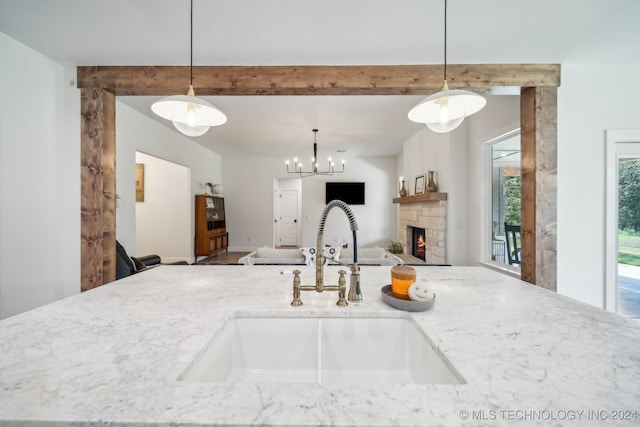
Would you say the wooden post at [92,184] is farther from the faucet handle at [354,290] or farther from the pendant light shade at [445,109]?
the pendant light shade at [445,109]

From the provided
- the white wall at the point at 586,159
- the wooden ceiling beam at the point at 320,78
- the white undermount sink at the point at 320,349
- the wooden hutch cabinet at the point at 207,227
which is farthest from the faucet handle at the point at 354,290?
the wooden hutch cabinet at the point at 207,227

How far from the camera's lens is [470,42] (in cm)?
207

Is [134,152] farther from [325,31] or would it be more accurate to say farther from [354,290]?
[354,290]

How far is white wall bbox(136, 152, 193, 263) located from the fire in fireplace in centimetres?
455

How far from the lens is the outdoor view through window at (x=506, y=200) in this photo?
118 inches

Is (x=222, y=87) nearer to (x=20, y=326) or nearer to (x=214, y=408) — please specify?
(x=20, y=326)

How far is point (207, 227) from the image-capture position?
5598 millimetres

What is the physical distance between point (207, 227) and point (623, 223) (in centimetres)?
609

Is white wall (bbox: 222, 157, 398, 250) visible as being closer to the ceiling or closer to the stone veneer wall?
the stone veneer wall

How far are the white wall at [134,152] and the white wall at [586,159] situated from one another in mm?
4918

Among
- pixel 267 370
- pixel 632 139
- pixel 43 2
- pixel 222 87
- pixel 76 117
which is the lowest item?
pixel 267 370

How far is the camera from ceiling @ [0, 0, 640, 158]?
5.64 feet

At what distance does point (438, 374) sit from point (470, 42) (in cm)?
240

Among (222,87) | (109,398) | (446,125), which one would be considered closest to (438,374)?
(109,398)
